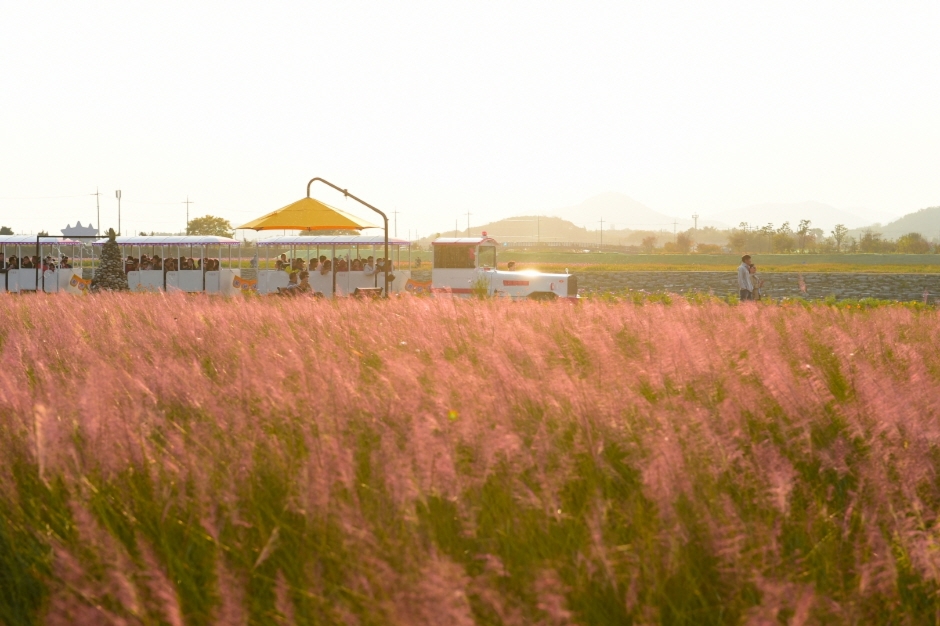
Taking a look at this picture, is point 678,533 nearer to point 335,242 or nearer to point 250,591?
point 250,591

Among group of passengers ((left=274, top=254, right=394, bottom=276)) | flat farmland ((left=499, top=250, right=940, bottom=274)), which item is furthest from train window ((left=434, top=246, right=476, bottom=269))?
flat farmland ((left=499, top=250, right=940, bottom=274))

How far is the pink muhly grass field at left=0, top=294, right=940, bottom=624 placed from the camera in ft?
7.79

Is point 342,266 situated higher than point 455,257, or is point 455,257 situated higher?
point 455,257

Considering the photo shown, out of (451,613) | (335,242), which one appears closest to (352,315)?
(451,613)

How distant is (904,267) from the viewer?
63531 millimetres

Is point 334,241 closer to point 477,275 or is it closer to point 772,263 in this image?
point 477,275

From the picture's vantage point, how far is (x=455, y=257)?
21.8 m

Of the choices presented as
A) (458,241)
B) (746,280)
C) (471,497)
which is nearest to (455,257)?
(458,241)

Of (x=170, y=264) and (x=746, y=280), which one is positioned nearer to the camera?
(x=746, y=280)

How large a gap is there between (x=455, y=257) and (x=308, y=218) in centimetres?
411

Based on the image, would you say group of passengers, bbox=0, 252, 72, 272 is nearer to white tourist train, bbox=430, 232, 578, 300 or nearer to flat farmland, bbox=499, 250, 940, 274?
white tourist train, bbox=430, 232, 578, 300

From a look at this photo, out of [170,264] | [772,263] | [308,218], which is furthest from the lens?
[772,263]

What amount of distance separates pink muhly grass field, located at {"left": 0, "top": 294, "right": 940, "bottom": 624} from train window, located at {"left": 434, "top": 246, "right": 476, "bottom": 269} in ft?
55.4

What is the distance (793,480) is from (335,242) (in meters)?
22.7
